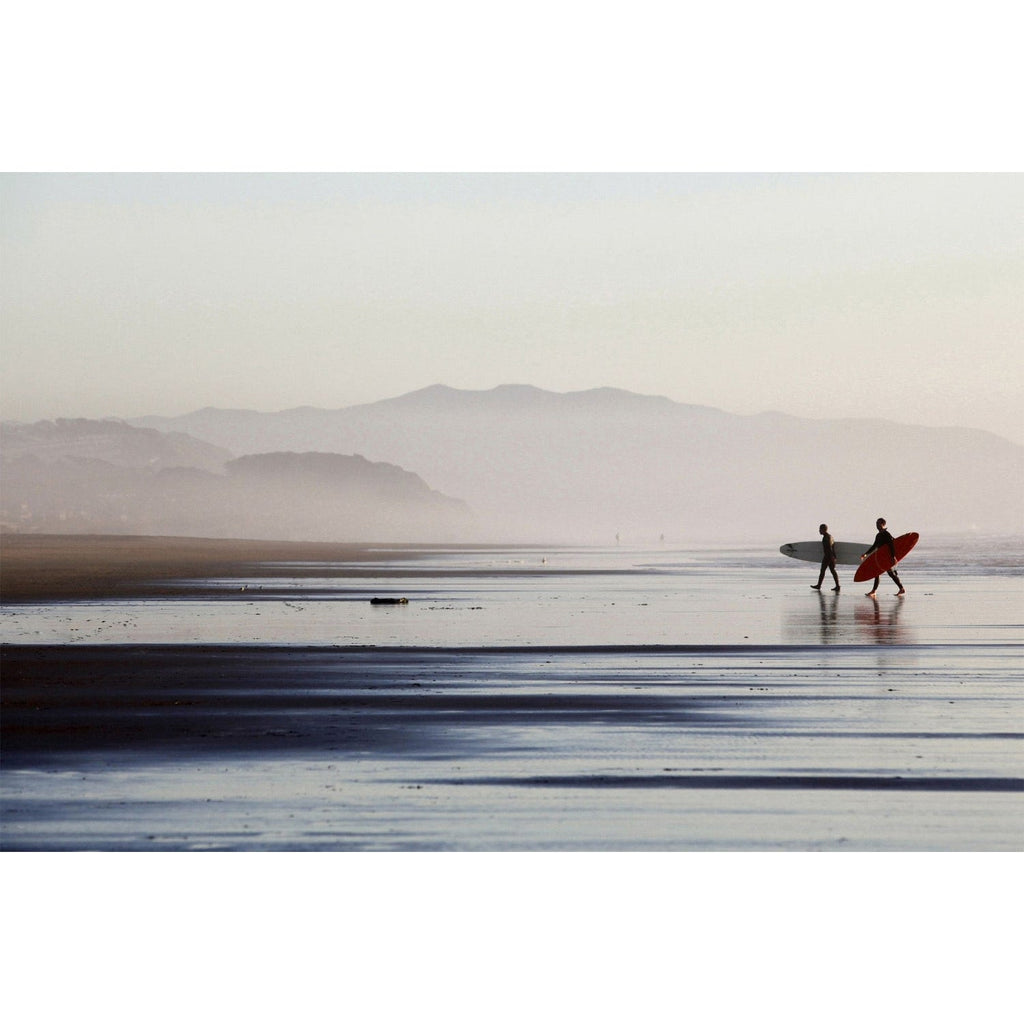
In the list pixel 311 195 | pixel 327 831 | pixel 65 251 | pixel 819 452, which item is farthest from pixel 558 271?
pixel 819 452

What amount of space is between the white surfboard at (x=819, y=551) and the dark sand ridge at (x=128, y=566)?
12.9 metres

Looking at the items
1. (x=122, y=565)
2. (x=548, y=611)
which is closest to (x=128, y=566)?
(x=122, y=565)

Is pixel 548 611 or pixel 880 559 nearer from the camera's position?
pixel 548 611

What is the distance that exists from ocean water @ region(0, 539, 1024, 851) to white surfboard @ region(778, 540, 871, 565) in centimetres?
1606

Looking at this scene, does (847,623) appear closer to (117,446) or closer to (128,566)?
(128,566)

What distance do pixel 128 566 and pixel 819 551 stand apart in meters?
22.7

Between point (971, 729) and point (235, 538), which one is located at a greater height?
point (235, 538)

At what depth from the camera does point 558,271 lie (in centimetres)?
4984

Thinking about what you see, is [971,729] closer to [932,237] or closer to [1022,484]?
[932,237]

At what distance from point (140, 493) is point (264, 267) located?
62.5 m

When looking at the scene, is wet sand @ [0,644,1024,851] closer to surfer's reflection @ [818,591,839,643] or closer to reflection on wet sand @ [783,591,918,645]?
reflection on wet sand @ [783,591,918,645]

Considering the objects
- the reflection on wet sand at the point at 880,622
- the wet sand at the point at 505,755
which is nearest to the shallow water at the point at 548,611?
the reflection on wet sand at the point at 880,622

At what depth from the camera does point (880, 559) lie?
102 ft

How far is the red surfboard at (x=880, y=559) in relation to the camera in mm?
30734
